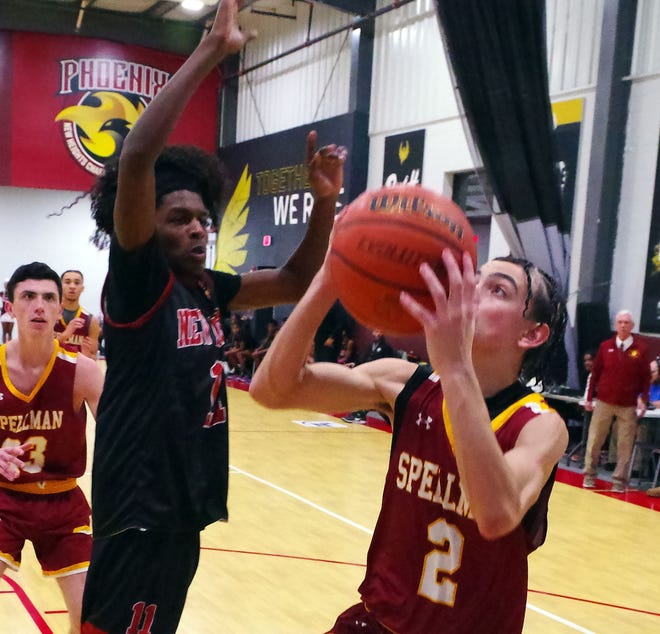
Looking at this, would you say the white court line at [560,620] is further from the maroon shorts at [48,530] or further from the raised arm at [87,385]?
the raised arm at [87,385]

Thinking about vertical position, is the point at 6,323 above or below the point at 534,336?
below

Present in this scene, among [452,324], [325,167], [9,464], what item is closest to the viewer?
[452,324]

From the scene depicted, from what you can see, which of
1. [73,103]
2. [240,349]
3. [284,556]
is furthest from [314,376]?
[73,103]

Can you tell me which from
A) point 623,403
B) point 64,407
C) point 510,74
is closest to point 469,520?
point 64,407

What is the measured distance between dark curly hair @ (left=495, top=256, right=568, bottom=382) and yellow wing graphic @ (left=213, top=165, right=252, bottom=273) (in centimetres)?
1663

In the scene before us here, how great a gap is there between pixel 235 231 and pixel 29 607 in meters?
15.0

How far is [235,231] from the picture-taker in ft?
63.4

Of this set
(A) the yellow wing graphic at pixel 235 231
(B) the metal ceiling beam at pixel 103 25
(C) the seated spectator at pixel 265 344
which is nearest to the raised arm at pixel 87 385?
(C) the seated spectator at pixel 265 344

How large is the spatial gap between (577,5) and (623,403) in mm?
5543

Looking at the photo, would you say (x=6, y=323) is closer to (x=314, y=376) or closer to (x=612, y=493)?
(x=612, y=493)

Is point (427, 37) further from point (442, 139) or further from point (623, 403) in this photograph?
point (623, 403)

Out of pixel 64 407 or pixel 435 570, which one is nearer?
pixel 435 570

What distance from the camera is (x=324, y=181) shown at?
2682 mm

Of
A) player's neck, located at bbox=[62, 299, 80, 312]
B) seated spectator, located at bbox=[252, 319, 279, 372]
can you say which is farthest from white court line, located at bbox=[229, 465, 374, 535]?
seated spectator, located at bbox=[252, 319, 279, 372]
